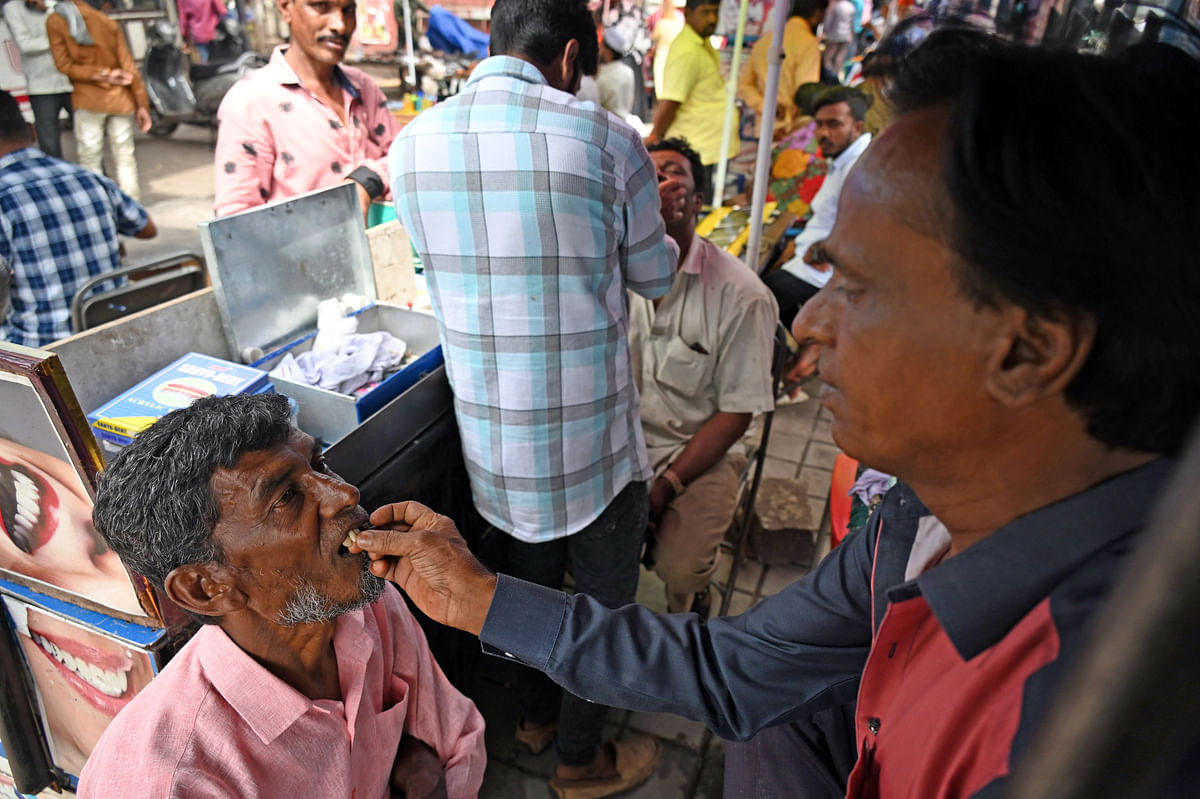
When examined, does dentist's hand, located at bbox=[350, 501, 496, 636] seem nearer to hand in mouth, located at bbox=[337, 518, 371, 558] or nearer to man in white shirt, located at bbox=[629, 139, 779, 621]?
hand in mouth, located at bbox=[337, 518, 371, 558]

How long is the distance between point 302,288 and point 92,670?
156 centimetres

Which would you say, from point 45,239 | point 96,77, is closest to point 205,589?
point 45,239

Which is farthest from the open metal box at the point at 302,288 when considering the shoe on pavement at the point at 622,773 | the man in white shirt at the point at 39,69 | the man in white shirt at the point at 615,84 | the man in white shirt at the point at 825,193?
the man in white shirt at the point at 39,69

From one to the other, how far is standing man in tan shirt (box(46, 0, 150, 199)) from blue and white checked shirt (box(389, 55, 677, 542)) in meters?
6.23

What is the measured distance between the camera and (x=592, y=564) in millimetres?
2502

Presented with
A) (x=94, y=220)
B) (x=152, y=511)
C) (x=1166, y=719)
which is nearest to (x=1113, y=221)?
(x=1166, y=719)

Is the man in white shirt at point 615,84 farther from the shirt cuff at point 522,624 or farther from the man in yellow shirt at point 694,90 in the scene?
the shirt cuff at point 522,624

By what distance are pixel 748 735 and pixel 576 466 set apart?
101 centimetres

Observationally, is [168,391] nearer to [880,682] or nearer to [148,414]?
[148,414]

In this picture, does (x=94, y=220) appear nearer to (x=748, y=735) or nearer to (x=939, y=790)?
(x=748, y=735)

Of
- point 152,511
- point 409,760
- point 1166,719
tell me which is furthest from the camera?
point 409,760

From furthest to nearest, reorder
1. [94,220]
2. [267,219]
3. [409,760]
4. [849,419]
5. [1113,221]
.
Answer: [94,220], [267,219], [409,760], [849,419], [1113,221]

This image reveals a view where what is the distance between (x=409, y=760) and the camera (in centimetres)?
185

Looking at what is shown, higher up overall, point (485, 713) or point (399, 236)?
point (399, 236)
